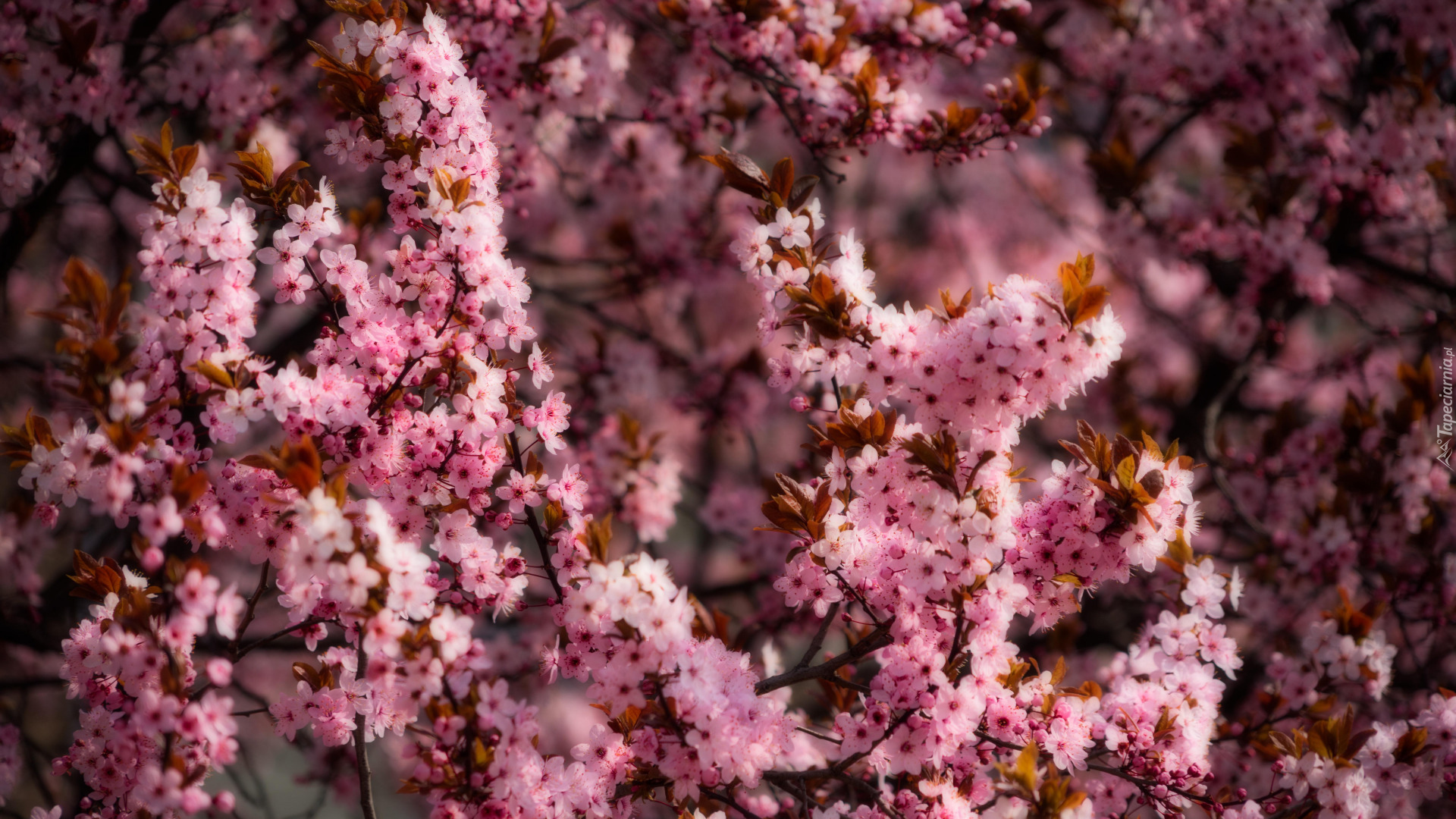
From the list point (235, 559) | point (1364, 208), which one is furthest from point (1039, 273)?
point (235, 559)

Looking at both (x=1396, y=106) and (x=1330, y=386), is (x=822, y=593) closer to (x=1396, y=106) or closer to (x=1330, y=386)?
(x=1396, y=106)

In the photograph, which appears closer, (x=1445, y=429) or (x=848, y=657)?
(x=848, y=657)

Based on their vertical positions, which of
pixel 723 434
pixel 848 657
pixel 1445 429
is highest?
pixel 848 657

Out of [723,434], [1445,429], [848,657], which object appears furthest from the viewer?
[723,434]

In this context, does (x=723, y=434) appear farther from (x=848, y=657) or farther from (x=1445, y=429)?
(x=1445, y=429)

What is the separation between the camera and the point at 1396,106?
4.64 metres

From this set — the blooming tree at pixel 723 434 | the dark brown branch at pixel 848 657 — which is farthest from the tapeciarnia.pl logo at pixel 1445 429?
the dark brown branch at pixel 848 657

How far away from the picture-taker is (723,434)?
5.58 metres

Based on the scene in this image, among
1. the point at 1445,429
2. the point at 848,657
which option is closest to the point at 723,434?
the point at 848,657

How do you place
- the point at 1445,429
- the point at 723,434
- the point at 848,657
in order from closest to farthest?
the point at 848,657 → the point at 1445,429 → the point at 723,434

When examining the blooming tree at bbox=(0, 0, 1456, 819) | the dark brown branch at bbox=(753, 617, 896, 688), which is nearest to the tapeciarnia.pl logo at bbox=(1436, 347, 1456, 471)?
the blooming tree at bbox=(0, 0, 1456, 819)

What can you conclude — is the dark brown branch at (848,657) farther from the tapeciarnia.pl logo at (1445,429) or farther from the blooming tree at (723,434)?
the tapeciarnia.pl logo at (1445,429)

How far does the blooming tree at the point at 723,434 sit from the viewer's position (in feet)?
7.80

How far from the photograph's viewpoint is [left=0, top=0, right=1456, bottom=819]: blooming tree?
2.38 m
